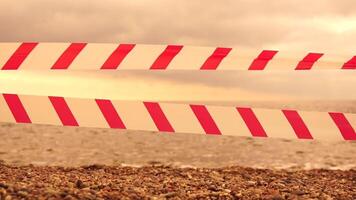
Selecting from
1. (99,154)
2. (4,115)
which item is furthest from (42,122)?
(99,154)

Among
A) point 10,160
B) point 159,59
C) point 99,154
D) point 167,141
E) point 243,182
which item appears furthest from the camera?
point 167,141

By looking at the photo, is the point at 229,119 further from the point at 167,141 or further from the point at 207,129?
the point at 167,141

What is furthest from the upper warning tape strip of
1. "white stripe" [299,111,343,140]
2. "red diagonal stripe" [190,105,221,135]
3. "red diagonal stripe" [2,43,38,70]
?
"white stripe" [299,111,343,140]

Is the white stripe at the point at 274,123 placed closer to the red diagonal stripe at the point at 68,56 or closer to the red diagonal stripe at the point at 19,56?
the red diagonal stripe at the point at 68,56

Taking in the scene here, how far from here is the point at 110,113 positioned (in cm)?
597

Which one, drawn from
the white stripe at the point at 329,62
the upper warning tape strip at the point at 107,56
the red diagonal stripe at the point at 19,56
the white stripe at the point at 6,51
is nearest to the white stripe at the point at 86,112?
the upper warning tape strip at the point at 107,56

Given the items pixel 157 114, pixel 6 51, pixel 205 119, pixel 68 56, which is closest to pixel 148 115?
pixel 157 114

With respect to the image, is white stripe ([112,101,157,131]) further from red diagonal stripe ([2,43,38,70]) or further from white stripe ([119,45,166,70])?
red diagonal stripe ([2,43,38,70])

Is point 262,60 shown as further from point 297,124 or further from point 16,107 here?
point 16,107

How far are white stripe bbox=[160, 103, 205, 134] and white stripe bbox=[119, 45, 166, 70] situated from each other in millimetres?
426

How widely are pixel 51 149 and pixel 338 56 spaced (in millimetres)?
7809

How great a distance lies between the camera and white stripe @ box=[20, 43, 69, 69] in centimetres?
586

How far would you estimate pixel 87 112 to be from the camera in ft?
19.6

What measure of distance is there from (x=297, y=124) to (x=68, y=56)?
7.59 ft
